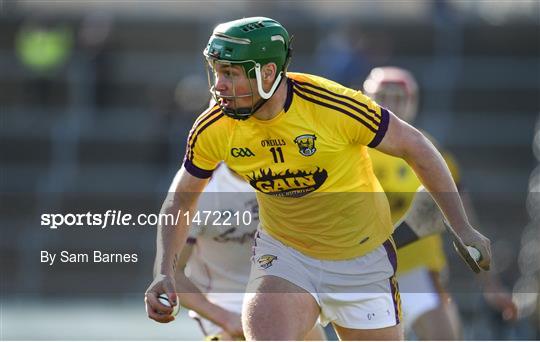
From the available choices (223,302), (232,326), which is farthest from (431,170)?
(223,302)

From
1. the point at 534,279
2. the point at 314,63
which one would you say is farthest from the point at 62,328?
the point at 314,63

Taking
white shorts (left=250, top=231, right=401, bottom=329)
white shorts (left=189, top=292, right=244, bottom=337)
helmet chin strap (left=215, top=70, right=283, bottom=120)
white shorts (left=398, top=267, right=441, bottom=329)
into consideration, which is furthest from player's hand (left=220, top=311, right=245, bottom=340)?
white shorts (left=398, top=267, right=441, bottom=329)

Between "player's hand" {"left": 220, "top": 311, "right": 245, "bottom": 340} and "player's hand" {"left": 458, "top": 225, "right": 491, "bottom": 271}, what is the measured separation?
1.35 meters

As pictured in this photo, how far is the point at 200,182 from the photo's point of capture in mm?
5199

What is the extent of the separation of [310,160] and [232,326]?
3.81ft

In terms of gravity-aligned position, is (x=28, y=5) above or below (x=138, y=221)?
above

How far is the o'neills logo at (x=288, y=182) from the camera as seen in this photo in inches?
200

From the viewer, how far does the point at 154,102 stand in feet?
50.3

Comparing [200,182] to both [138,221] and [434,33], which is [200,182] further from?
[434,33]

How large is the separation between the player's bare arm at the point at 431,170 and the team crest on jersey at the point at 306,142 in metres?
0.28

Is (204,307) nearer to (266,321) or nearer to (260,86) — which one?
(266,321)

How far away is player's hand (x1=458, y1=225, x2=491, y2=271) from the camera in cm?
493

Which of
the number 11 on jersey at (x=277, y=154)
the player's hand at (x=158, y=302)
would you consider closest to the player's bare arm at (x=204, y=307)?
the player's hand at (x=158, y=302)

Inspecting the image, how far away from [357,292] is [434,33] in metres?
10.5
